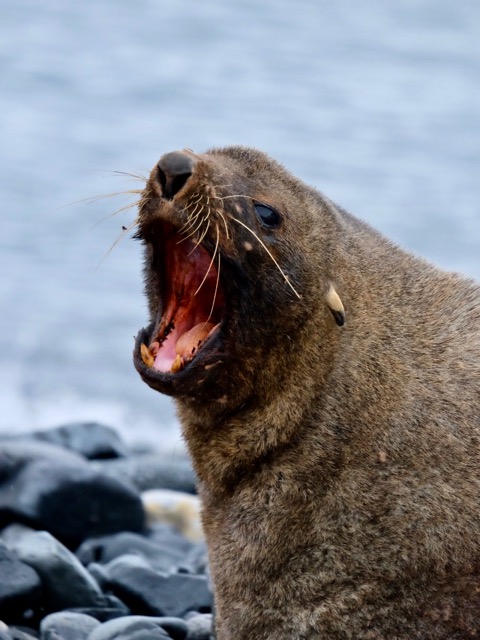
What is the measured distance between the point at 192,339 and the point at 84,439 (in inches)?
233

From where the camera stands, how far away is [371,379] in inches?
214

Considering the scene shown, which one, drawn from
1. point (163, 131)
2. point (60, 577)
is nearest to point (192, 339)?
point (60, 577)

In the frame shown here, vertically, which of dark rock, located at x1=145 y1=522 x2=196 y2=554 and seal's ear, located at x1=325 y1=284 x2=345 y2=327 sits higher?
dark rock, located at x1=145 y1=522 x2=196 y2=554

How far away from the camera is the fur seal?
17.1ft

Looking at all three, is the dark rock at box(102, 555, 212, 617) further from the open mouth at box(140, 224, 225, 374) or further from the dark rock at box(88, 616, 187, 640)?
the open mouth at box(140, 224, 225, 374)

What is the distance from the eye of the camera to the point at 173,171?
5289 millimetres

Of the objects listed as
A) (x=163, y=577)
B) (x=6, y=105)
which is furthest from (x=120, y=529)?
(x=6, y=105)

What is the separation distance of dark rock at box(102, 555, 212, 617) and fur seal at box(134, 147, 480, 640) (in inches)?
59.3

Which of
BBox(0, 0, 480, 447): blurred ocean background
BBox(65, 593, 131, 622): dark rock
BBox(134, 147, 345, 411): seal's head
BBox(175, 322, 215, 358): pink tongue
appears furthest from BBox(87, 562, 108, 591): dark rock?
BBox(0, 0, 480, 447): blurred ocean background

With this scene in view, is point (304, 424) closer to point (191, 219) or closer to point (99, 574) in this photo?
point (191, 219)

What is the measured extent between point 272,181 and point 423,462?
135cm

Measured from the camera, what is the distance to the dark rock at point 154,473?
10577 mm

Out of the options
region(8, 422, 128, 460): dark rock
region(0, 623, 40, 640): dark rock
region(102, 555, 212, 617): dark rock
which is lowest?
region(0, 623, 40, 640): dark rock

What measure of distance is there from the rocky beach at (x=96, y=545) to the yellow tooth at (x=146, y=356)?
4.87 ft
